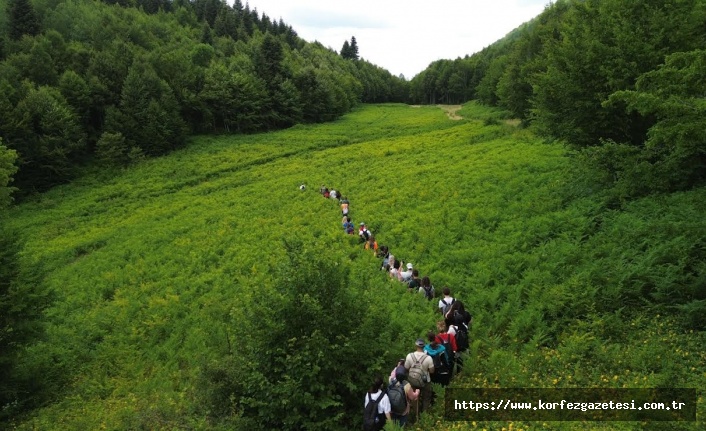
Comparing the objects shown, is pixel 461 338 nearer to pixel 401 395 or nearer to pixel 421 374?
pixel 421 374

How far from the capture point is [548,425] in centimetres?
749

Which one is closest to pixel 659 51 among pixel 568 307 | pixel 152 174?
pixel 568 307

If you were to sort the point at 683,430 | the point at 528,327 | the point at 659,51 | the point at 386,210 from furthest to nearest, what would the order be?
the point at 386,210, the point at 659,51, the point at 528,327, the point at 683,430

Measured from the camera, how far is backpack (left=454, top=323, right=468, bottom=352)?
1020 cm

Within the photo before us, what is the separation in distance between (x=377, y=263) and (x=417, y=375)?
980cm

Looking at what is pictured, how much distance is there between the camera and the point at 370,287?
1329 centimetres

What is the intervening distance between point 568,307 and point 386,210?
14701mm

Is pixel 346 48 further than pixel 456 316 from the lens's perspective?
Yes

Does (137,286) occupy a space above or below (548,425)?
below

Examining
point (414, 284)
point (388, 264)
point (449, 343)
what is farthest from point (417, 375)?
point (388, 264)

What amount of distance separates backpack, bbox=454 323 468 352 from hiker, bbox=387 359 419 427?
2.18 m

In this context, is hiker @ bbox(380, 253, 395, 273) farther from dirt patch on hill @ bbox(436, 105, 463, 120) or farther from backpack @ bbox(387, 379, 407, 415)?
dirt patch on hill @ bbox(436, 105, 463, 120)

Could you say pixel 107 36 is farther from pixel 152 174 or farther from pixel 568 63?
pixel 568 63

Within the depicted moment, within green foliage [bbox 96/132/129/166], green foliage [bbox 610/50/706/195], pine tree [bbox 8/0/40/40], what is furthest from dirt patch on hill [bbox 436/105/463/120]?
pine tree [bbox 8/0/40/40]
